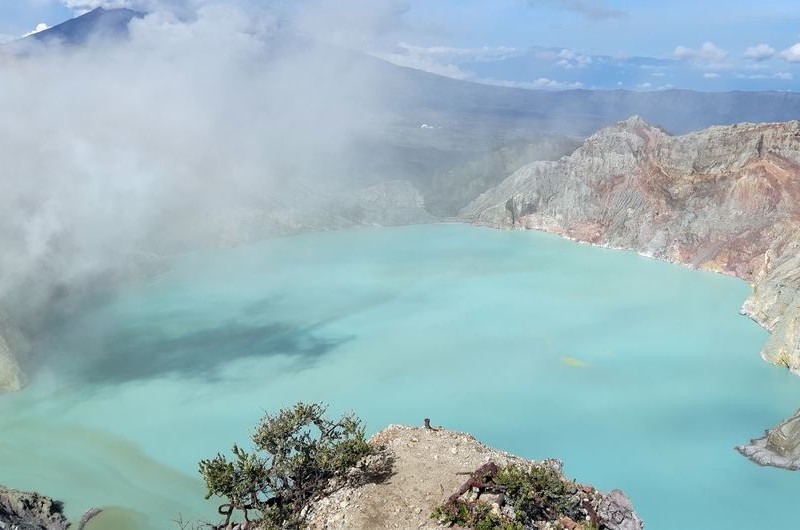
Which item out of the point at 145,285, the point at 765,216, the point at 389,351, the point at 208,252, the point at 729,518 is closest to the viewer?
the point at 729,518

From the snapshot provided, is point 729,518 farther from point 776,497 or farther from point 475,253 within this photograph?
point 475,253

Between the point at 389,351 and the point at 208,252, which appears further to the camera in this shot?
the point at 208,252

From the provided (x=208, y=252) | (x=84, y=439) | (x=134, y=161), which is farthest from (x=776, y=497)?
(x=134, y=161)

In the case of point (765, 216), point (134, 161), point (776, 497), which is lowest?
point (776, 497)

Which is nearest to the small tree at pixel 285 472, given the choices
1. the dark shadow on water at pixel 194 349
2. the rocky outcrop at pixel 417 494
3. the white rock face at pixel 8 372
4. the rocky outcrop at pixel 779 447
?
the rocky outcrop at pixel 417 494

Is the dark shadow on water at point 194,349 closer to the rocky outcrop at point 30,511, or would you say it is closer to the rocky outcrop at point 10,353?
the rocky outcrop at point 10,353
